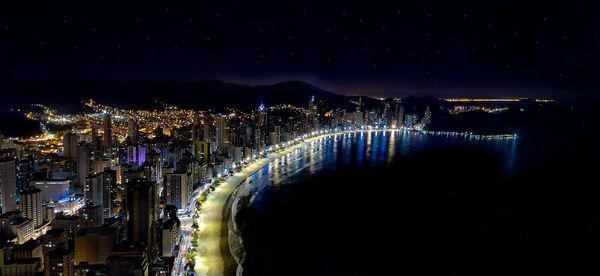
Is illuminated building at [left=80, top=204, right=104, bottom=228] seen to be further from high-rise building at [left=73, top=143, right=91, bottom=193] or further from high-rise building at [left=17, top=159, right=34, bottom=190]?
high-rise building at [left=73, top=143, right=91, bottom=193]

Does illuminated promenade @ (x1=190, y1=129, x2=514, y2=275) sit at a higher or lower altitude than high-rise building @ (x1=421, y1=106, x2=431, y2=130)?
lower

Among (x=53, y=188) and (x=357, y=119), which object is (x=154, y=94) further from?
(x=53, y=188)

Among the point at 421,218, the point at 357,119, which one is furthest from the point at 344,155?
the point at 357,119

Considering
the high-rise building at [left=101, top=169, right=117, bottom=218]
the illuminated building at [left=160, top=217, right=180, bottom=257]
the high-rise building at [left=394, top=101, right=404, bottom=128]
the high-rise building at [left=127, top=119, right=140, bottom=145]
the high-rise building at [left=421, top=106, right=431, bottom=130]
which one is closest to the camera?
the illuminated building at [left=160, top=217, right=180, bottom=257]

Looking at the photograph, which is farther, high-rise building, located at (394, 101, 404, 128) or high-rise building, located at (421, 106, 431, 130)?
high-rise building, located at (394, 101, 404, 128)

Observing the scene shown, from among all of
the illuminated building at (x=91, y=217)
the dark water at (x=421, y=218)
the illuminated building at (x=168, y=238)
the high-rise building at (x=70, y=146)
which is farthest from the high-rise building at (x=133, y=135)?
the illuminated building at (x=168, y=238)

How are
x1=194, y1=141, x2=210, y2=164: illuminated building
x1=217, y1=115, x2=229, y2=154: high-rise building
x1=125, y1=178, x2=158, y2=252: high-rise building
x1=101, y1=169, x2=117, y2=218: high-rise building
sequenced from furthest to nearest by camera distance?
x1=217, y1=115, x2=229, y2=154: high-rise building → x1=194, y1=141, x2=210, y2=164: illuminated building → x1=101, y1=169, x2=117, y2=218: high-rise building → x1=125, y1=178, x2=158, y2=252: high-rise building

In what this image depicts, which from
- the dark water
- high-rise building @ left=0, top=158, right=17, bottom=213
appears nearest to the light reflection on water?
the dark water
